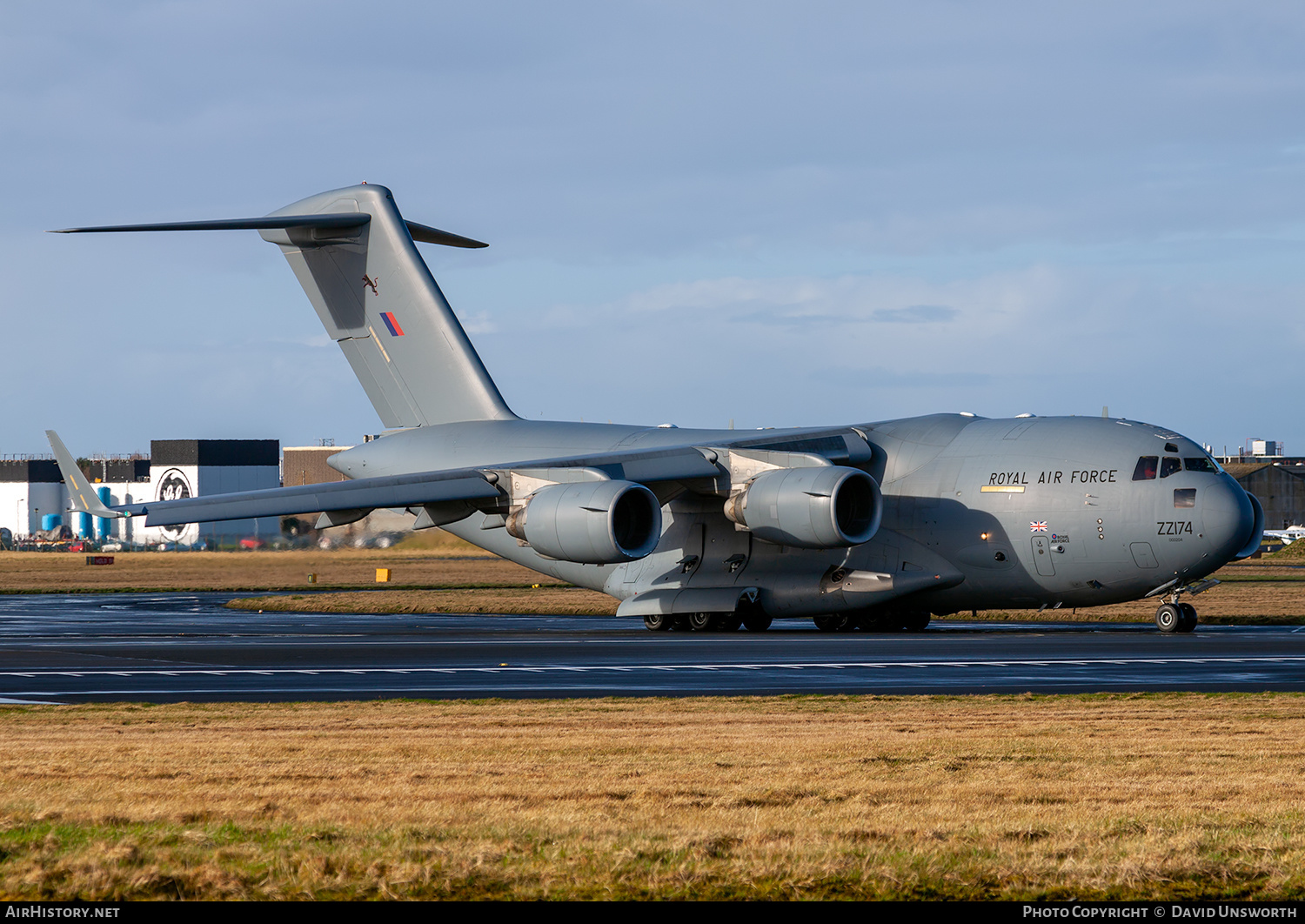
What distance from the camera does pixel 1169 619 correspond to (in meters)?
26.2

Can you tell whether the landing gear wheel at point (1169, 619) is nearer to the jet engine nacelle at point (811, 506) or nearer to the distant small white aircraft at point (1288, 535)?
the jet engine nacelle at point (811, 506)

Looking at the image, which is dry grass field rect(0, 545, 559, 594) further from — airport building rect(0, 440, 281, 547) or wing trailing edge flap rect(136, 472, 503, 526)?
airport building rect(0, 440, 281, 547)

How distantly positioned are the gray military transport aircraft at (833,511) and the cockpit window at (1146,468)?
0.07ft

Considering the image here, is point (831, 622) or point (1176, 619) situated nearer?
point (1176, 619)

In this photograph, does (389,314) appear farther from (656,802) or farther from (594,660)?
(656,802)

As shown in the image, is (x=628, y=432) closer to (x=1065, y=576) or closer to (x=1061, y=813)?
(x=1065, y=576)

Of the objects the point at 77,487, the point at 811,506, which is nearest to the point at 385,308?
the point at 77,487

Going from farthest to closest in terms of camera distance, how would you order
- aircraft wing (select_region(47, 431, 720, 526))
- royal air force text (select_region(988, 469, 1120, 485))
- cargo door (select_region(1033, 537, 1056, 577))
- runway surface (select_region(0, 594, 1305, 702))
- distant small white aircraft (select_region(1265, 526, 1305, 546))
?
distant small white aircraft (select_region(1265, 526, 1305, 546)) < cargo door (select_region(1033, 537, 1056, 577)) < royal air force text (select_region(988, 469, 1120, 485)) < aircraft wing (select_region(47, 431, 720, 526)) < runway surface (select_region(0, 594, 1305, 702))

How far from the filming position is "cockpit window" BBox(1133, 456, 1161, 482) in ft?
83.8

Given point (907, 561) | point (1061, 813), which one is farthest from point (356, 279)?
point (1061, 813)

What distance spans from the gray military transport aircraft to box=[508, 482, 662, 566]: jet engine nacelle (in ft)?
0.11

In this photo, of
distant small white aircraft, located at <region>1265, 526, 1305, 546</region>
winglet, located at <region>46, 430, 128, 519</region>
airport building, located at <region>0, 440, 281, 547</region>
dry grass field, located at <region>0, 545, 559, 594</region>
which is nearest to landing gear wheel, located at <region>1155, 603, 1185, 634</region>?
winglet, located at <region>46, 430, 128, 519</region>

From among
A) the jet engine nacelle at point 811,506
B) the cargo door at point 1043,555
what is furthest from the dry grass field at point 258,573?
the cargo door at point 1043,555

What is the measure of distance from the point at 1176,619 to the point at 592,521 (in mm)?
9808
